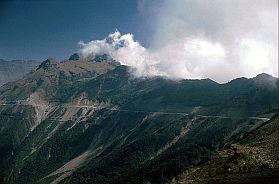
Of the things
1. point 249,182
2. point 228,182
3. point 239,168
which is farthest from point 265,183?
point 239,168

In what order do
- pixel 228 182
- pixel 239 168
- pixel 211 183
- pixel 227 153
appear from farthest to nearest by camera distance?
pixel 227 153 < pixel 239 168 < pixel 211 183 < pixel 228 182

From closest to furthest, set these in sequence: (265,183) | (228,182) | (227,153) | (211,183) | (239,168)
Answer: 1. (265,183)
2. (228,182)
3. (211,183)
4. (239,168)
5. (227,153)

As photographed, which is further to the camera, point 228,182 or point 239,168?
point 239,168

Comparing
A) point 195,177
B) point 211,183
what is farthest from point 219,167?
point 211,183

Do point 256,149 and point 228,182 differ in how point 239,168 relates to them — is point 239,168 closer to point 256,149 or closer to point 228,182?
point 228,182

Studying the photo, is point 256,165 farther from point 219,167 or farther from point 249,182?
point 249,182

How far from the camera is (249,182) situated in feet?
75.6

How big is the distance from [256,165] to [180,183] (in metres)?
5.60

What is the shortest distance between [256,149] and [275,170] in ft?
42.4

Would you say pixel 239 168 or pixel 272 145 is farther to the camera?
pixel 272 145

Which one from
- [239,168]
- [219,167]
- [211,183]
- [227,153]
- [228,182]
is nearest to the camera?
[228,182]

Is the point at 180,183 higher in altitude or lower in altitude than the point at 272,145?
lower

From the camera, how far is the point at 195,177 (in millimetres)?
30750

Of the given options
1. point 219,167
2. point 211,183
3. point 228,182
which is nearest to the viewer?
point 228,182
